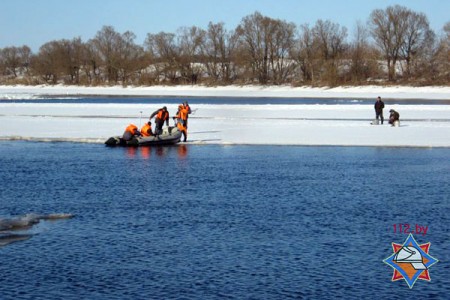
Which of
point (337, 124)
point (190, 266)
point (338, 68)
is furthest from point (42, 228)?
point (338, 68)

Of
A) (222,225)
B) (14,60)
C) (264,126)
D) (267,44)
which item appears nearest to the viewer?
(222,225)

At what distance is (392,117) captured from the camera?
36781 mm

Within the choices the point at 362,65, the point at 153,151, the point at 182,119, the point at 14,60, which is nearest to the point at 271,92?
the point at 362,65

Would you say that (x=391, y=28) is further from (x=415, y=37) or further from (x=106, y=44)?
(x=106, y=44)

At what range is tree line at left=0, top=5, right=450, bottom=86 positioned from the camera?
3952 inches

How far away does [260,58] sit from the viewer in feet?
366

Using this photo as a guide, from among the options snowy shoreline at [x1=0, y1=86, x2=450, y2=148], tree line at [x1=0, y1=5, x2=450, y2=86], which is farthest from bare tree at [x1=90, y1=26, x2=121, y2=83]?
snowy shoreline at [x1=0, y1=86, x2=450, y2=148]

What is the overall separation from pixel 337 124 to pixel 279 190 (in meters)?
19.4

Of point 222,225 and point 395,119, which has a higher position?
point 395,119

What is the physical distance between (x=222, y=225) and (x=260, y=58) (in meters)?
96.6

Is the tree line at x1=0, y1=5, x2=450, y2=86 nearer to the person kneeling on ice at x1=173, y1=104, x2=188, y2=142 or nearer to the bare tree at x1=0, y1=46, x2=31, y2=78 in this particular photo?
the bare tree at x1=0, y1=46, x2=31, y2=78

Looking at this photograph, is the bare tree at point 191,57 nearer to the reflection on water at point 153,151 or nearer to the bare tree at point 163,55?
the bare tree at point 163,55

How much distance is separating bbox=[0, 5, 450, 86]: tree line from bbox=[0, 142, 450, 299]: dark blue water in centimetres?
7125

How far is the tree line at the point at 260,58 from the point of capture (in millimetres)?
100375
